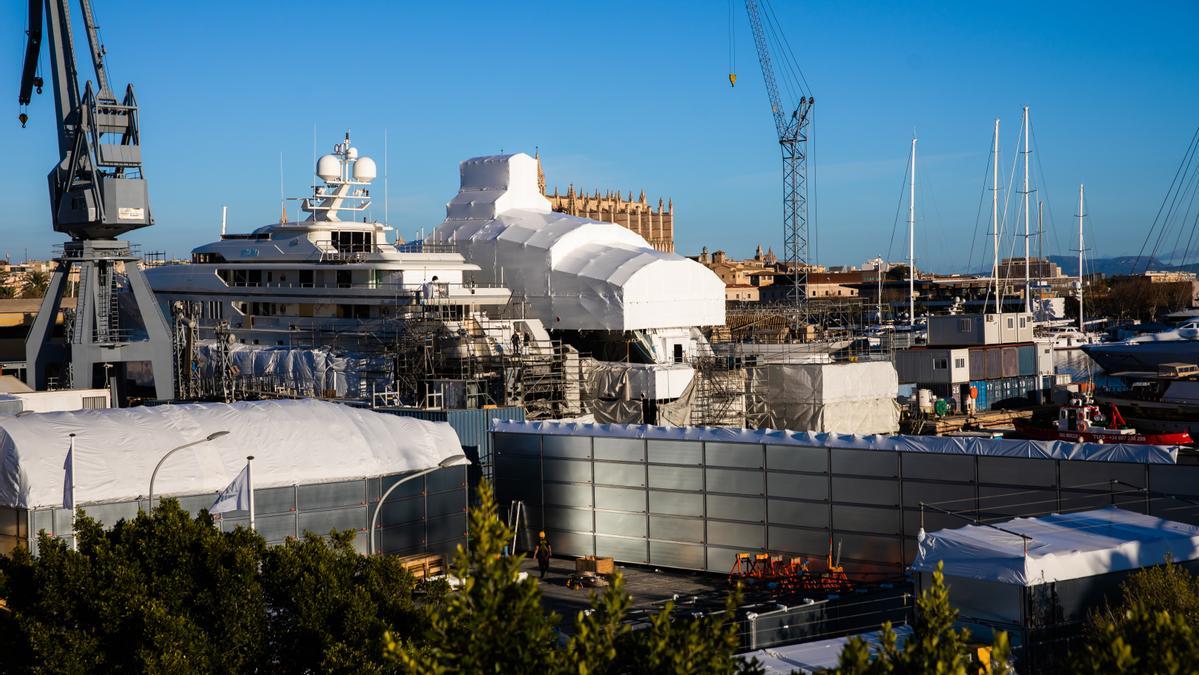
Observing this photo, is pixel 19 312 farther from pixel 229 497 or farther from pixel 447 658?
pixel 447 658

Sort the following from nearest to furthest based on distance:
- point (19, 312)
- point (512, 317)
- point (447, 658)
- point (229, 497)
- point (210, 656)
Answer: point (447, 658), point (210, 656), point (229, 497), point (512, 317), point (19, 312)

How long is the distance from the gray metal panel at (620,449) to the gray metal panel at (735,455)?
1659mm

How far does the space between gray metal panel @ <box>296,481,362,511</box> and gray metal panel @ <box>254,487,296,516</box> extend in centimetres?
16

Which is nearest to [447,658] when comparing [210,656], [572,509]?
[210,656]

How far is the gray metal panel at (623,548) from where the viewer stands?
1231 inches

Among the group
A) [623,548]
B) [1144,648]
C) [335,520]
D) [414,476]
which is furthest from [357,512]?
[1144,648]

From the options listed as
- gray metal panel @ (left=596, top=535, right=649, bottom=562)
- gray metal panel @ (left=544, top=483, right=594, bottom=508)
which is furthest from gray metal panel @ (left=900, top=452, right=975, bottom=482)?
gray metal panel @ (left=544, top=483, right=594, bottom=508)

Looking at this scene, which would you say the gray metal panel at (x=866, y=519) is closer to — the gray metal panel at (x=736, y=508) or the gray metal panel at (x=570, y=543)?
the gray metal panel at (x=736, y=508)

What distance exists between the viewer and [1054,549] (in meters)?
20.3

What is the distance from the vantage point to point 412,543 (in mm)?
28828

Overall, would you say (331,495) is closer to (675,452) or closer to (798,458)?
(675,452)

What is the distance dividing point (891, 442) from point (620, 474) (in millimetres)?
6613

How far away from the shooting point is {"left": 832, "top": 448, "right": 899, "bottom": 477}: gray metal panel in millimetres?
27953

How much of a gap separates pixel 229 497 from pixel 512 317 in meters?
29.8
